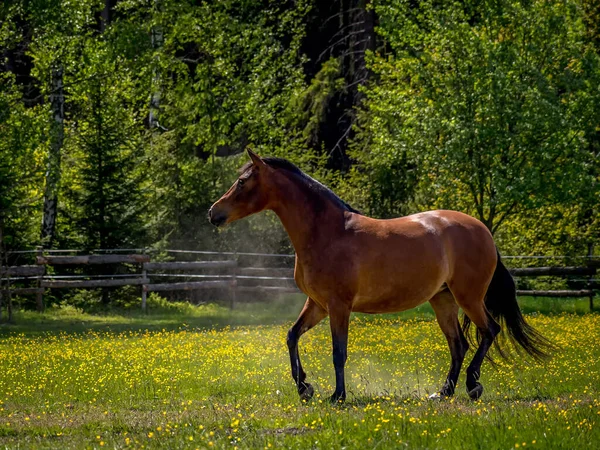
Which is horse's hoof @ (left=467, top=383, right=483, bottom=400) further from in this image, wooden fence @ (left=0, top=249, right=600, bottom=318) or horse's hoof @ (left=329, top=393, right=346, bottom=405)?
wooden fence @ (left=0, top=249, right=600, bottom=318)

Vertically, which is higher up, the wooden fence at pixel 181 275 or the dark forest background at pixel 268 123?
the dark forest background at pixel 268 123

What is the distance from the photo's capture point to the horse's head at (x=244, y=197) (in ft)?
33.8

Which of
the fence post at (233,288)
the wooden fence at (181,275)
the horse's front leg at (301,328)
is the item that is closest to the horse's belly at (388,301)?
the horse's front leg at (301,328)

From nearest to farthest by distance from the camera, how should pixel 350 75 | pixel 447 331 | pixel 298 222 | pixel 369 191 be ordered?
pixel 298 222 → pixel 447 331 → pixel 369 191 → pixel 350 75

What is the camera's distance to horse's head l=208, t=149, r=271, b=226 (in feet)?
33.8

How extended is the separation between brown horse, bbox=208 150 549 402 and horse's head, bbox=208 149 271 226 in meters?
0.01

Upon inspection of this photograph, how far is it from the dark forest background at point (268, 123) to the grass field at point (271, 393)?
6538 millimetres

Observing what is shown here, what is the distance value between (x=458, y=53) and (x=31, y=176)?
1303 cm

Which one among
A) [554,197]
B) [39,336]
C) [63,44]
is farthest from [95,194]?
[554,197]

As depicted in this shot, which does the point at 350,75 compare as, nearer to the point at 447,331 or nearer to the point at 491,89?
the point at 491,89

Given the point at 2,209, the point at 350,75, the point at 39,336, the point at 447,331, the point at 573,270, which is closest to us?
the point at 447,331

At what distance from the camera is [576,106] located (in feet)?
87.8

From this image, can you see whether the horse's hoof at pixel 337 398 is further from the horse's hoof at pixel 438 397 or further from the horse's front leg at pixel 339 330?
the horse's hoof at pixel 438 397

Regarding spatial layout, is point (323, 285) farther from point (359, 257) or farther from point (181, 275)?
point (181, 275)
